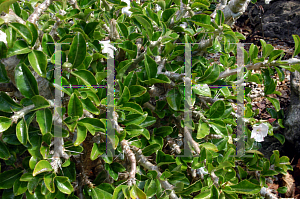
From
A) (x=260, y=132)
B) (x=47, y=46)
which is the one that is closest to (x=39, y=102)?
(x=47, y=46)

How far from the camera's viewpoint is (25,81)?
964 millimetres

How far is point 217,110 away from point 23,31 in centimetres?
101

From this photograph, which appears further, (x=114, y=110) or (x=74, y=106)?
(x=114, y=110)

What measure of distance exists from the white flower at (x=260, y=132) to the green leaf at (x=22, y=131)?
137 cm

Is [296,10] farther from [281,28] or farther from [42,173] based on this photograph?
[42,173]

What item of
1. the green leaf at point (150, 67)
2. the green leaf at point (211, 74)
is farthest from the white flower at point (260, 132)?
the green leaf at point (150, 67)

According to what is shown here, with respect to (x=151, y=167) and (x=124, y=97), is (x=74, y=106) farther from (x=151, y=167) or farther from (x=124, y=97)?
(x=151, y=167)

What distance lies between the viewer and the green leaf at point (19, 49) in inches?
37.8

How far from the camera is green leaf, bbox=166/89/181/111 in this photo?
1269mm

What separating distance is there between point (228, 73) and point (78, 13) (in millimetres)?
990

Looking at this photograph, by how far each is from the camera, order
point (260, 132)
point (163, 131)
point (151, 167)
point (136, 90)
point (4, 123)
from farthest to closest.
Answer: point (260, 132) → point (163, 131) → point (151, 167) → point (136, 90) → point (4, 123)

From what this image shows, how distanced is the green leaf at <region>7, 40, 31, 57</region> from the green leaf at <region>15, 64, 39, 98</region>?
0.19ft

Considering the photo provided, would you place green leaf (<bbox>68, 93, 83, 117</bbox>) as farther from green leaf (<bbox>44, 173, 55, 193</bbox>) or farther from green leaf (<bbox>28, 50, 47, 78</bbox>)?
green leaf (<bbox>44, 173, 55, 193</bbox>)

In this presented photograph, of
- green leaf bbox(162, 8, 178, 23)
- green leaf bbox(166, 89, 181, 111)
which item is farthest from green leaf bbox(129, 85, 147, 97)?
green leaf bbox(162, 8, 178, 23)
